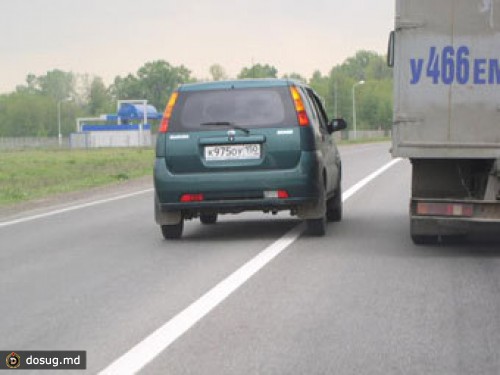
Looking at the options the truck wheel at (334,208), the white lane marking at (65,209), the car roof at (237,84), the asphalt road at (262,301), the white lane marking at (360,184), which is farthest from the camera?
the white lane marking at (360,184)

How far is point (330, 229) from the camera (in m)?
12.4

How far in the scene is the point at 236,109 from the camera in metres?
11.2

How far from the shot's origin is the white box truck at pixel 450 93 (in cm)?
957

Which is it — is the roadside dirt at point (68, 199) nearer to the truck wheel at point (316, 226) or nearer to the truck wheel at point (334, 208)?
the truck wheel at point (334, 208)

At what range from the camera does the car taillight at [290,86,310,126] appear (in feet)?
36.3

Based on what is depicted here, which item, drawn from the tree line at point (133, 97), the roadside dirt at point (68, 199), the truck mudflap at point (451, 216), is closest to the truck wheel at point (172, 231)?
the truck mudflap at point (451, 216)

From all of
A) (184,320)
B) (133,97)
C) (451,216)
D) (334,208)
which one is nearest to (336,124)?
(334,208)

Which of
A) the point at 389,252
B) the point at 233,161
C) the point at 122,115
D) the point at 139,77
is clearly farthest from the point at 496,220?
the point at 139,77

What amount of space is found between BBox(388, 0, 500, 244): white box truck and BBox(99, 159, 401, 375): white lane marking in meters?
1.74

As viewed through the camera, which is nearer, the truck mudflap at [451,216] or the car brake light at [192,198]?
the truck mudflap at [451,216]

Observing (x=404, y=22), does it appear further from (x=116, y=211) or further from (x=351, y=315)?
(x=116, y=211)

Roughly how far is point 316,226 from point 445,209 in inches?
77.9

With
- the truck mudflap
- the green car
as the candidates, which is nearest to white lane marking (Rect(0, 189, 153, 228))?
the green car

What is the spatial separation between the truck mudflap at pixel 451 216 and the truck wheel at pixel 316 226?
1317 millimetres
